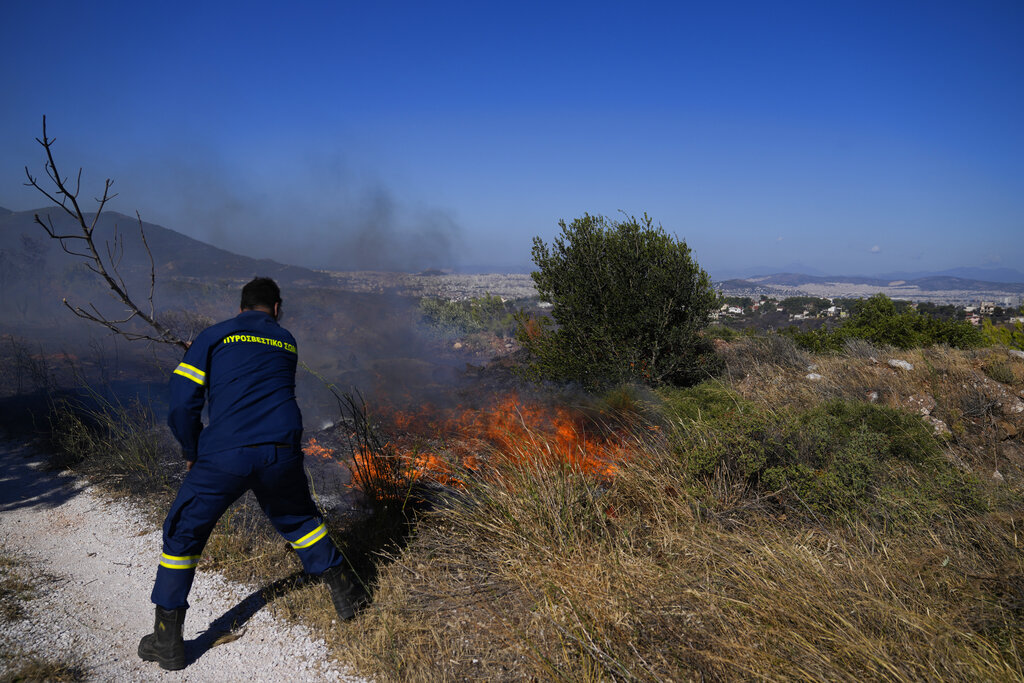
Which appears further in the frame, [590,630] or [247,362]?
[247,362]

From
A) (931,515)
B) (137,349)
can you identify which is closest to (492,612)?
(931,515)

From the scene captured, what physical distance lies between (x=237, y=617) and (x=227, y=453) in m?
1.27

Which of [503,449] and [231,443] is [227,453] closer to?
[231,443]

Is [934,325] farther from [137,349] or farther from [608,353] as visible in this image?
[137,349]

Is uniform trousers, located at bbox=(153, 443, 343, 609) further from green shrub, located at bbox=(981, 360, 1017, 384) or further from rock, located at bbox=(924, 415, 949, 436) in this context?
green shrub, located at bbox=(981, 360, 1017, 384)

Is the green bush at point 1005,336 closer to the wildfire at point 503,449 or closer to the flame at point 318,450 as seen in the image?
the wildfire at point 503,449

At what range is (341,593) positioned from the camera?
3053 millimetres

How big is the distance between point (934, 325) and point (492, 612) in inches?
488

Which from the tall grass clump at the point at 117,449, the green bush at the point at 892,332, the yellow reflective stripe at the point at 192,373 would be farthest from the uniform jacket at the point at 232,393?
the green bush at the point at 892,332

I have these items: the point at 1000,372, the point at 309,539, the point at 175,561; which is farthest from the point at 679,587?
the point at 1000,372

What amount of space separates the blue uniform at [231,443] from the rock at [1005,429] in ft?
23.8

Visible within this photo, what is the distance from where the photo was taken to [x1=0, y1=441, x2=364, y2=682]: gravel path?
9.12 feet

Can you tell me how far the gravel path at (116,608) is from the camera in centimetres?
278

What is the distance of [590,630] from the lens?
7.92 feet
